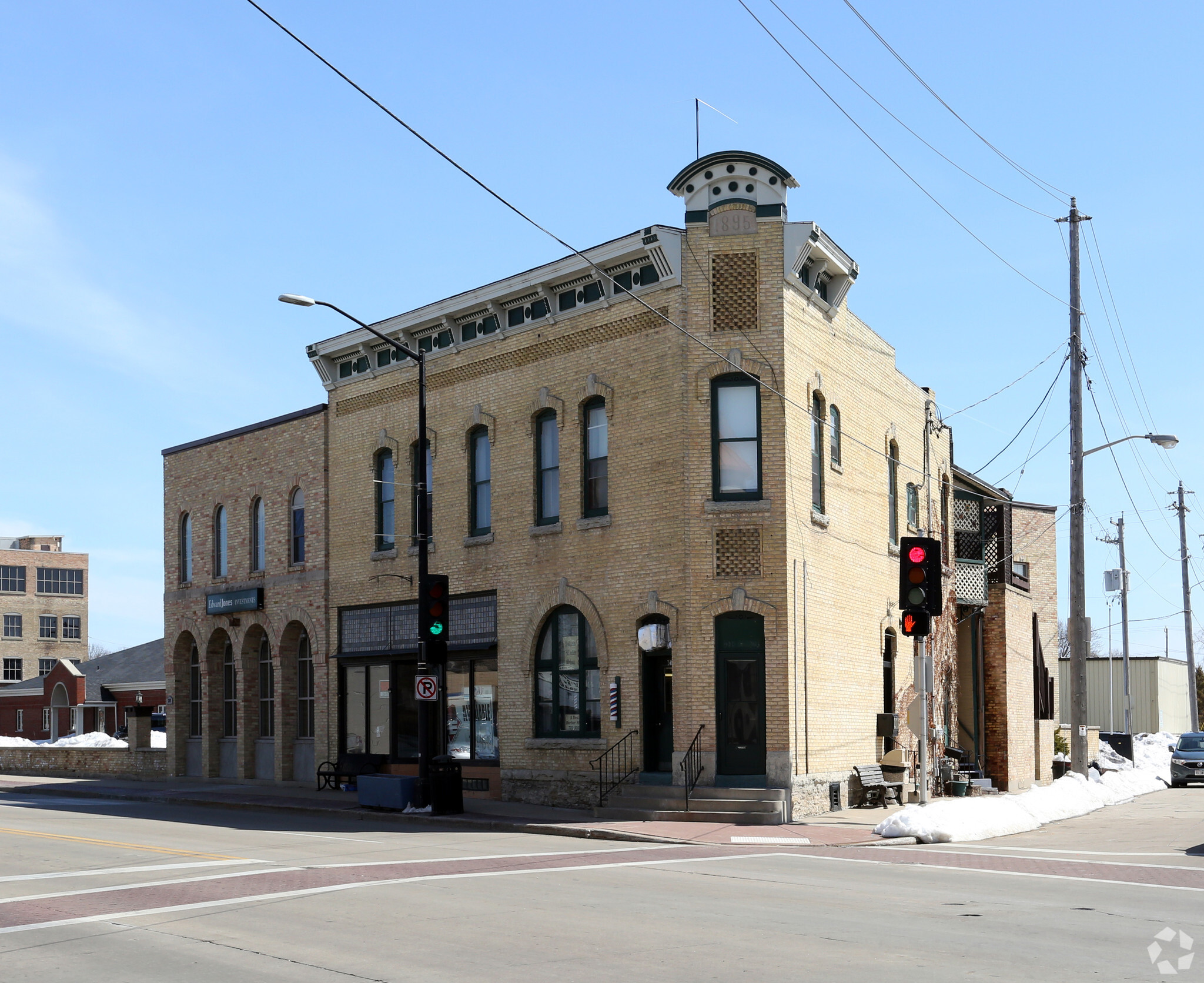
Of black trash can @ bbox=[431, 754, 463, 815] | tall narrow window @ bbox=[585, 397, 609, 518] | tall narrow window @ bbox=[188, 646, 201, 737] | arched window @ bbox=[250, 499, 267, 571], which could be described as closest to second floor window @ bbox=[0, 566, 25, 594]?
tall narrow window @ bbox=[188, 646, 201, 737]

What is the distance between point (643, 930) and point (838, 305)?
17.3 m

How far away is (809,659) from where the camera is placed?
23500 millimetres

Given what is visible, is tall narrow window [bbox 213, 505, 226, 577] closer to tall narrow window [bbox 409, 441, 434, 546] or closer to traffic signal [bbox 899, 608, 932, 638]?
tall narrow window [bbox 409, 441, 434, 546]

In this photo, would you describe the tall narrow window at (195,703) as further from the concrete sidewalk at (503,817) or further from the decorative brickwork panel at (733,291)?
the decorative brickwork panel at (733,291)

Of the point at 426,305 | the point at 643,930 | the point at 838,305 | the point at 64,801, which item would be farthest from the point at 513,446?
the point at 643,930

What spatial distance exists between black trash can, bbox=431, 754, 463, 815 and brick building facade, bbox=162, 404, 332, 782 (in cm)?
765

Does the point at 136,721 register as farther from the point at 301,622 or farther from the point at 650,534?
the point at 650,534

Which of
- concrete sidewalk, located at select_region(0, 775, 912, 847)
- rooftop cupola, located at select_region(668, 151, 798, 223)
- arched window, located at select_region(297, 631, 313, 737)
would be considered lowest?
concrete sidewalk, located at select_region(0, 775, 912, 847)

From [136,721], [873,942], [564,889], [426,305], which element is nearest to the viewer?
[873,942]

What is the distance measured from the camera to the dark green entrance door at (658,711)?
23.8 meters

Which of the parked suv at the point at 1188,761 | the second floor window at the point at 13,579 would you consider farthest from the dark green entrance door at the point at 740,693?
the second floor window at the point at 13,579

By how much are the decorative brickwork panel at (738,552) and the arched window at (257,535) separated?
47.8 ft

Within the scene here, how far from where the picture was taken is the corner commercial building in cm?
2317

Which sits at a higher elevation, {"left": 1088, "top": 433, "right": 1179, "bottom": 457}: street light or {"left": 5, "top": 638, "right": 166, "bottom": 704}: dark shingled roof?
{"left": 1088, "top": 433, "right": 1179, "bottom": 457}: street light
